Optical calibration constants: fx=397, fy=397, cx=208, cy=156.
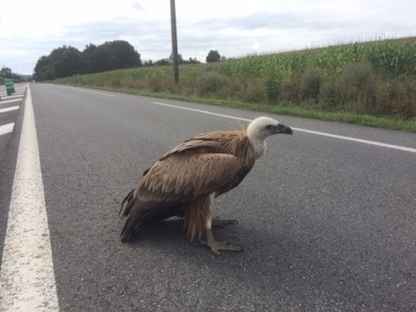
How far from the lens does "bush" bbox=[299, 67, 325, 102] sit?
37.8 feet

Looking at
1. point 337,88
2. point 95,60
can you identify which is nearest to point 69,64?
point 95,60

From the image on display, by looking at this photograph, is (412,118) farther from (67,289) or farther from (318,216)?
(67,289)

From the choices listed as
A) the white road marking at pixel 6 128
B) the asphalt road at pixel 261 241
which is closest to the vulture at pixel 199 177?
the asphalt road at pixel 261 241

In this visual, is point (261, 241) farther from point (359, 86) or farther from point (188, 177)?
point (359, 86)

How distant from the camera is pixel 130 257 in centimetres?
241

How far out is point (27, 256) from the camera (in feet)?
7.90

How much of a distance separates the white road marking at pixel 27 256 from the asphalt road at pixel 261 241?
0.21 ft

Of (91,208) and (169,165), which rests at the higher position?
(169,165)

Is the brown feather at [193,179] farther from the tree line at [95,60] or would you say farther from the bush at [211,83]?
the tree line at [95,60]

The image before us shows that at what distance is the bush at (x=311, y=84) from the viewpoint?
1152cm

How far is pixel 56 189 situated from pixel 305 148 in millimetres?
3282

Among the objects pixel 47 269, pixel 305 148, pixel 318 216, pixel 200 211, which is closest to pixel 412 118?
pixel 305 148

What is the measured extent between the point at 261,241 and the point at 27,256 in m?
1.47

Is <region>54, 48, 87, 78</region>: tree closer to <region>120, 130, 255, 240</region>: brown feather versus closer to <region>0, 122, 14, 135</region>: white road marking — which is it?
<region>0, 122, 14, 135</region>: white road marking
